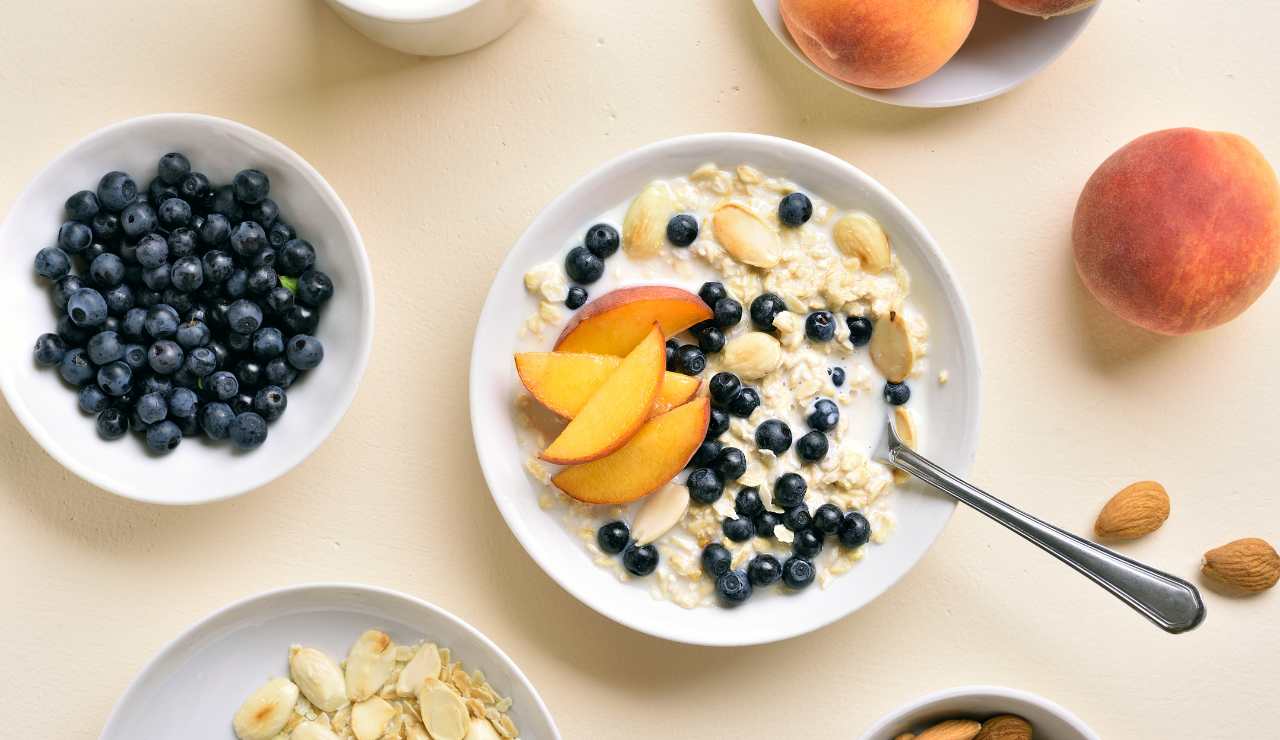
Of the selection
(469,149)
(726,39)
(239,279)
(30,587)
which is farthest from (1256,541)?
(30,587)

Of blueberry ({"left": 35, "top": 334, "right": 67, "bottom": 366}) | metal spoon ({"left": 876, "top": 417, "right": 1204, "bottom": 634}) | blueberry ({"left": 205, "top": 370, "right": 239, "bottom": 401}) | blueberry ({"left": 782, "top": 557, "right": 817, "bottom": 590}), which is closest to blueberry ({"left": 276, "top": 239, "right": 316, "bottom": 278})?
blueberry ({"left": 205, "top": 370, "right": 239, "bottom": 401})

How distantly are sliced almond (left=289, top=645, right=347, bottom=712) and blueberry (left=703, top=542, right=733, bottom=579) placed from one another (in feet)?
1.27

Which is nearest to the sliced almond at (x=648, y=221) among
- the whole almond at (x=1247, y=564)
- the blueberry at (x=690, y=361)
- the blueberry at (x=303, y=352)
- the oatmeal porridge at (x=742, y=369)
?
the oatmeal porridge at (x=742, y=369)

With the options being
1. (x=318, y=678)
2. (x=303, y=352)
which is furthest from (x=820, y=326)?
(x=318, y=678)

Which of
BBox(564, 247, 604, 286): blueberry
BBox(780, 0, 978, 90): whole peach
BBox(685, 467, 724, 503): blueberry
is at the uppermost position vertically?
BBox(780, 0, 978, 90): whole peach

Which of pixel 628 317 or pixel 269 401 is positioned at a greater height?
pixel 628 317

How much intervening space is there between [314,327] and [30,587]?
416mm

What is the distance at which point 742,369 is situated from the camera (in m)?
1.00

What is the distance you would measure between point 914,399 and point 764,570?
0.23 m

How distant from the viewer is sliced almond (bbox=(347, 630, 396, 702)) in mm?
1034

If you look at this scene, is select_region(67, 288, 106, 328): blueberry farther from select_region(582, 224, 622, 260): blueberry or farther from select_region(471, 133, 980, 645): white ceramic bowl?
select_region(582, 224, 622, 260): blueberry

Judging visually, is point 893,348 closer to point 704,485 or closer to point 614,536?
point 704,485

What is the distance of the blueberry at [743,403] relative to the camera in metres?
1.00

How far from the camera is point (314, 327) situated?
1.01 m
